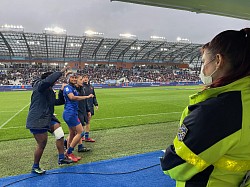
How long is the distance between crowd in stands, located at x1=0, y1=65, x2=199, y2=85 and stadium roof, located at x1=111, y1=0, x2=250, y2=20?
42293mm

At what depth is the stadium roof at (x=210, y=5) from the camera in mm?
4198

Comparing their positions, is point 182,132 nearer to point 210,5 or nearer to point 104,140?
point 210,5

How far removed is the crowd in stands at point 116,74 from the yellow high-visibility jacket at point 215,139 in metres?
45.7

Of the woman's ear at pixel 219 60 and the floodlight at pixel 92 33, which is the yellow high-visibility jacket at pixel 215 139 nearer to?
the woman's ear at pixel 219 60

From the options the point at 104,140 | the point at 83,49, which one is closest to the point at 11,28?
the point at 83,49

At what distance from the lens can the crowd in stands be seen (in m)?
48.4

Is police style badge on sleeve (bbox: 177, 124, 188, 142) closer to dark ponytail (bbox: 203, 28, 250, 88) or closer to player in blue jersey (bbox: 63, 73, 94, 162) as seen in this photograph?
dark ponytail (bbox: 203, 28, 250, 88)

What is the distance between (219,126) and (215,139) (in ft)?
0.23

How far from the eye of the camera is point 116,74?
59375 mm

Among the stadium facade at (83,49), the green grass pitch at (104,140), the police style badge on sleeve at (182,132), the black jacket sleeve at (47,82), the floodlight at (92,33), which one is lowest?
the green grass pitch at (104,140)

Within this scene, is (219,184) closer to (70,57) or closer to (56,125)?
(56,125)

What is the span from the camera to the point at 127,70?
2496 inches

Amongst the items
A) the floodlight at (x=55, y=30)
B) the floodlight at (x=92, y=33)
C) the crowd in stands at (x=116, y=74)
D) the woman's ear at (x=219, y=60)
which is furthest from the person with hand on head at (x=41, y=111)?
the floodlight at (x=92, y=33)

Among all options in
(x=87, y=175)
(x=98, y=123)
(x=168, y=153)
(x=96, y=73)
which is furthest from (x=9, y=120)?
(x=96, y=73)
